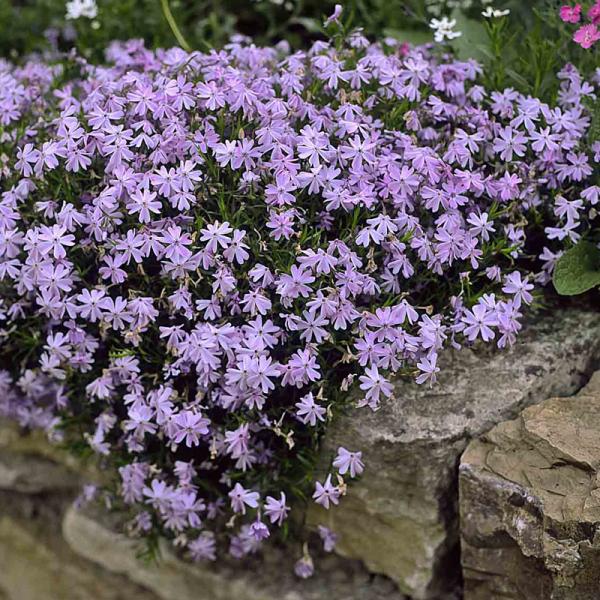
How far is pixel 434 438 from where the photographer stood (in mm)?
1858

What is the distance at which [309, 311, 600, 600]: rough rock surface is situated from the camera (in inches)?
74.0

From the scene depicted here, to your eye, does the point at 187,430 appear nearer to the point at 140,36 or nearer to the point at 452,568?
the point at 452,568

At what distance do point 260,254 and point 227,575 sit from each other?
0.93 metres

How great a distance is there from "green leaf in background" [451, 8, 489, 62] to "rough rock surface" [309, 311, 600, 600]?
2.61 ft

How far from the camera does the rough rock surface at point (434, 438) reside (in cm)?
188

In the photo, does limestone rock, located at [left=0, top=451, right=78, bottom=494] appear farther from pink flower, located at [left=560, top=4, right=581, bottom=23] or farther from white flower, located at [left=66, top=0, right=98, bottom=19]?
pink flower, located at [left=560, top=4, right=581, bottom=23]

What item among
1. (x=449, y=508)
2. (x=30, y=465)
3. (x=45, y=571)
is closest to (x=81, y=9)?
(x=30, y=465)

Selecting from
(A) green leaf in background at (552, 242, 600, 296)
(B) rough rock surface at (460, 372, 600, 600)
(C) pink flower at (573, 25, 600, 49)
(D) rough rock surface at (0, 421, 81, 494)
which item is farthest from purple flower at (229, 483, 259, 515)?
(C) pink flower at (573, 25, 600, 49)

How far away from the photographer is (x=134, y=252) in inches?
69.9

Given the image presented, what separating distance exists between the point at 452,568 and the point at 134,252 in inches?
42.1

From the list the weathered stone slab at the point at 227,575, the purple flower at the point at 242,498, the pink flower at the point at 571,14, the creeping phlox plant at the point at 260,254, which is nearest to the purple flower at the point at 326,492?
the creeping phlox plant at the point at 260,254

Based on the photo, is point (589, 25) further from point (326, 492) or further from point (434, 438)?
point (326, 492)

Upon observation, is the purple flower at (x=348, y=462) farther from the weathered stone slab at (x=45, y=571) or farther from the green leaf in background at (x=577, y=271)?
the weathered stone slab at (x=45, y=571)

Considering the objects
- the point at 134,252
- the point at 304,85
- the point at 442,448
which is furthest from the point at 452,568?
the point at 304,85
